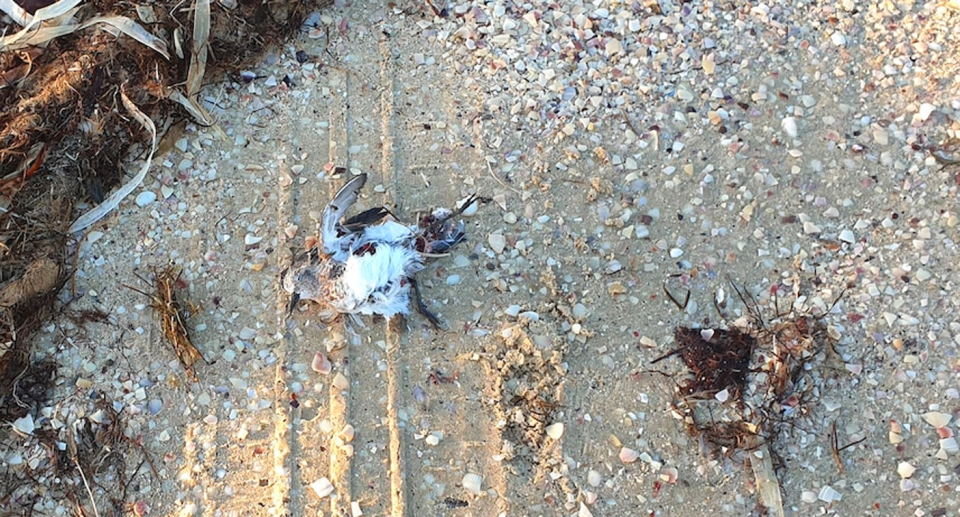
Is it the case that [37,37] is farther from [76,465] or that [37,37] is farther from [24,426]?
[76,465]

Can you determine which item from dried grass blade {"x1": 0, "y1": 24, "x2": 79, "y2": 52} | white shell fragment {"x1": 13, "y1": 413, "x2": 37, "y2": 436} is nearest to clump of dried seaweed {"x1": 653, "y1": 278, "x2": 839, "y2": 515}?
white shell fragment {"x1": 13, "y1": 413, "x2": 37, "y2": 436}

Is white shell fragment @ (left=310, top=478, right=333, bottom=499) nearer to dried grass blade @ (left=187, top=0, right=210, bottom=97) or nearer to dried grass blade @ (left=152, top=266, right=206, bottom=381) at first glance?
dried grass blade @ (left=152, top=266, right=206, bottom=381)

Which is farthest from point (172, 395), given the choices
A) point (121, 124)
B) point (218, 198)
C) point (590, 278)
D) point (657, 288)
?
point (657, 288)

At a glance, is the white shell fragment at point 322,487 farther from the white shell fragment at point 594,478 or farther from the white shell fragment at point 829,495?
the white shell fragment at point 829,495

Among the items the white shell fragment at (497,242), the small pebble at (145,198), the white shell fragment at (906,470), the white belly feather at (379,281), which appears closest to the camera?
the white shell fragment at (906,470)

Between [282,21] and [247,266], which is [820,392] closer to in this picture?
[247,266]

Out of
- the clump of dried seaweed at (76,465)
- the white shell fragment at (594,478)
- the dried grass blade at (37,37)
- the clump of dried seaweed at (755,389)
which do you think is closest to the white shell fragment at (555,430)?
the white shell fragment at (594,478)
